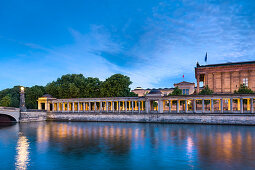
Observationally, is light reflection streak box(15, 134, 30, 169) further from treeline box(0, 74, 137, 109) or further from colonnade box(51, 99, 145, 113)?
treeline box(0, 74, 137, 109)

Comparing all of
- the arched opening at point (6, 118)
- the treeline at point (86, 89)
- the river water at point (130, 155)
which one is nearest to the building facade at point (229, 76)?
the treeline at point (86, 89)

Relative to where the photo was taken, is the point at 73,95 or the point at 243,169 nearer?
the point at 243,169

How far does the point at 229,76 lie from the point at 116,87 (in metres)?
40.6

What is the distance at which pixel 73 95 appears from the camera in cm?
8744

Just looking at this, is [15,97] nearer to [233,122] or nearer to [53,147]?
[53,147]

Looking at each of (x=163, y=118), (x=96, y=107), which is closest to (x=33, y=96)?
(x=96, y=107)

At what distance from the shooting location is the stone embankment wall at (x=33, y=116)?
223ft

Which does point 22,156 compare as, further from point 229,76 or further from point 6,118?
point 229,76

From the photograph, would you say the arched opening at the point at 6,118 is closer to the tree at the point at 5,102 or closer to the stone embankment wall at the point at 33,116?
the stone embankment wall at the point at 33,116

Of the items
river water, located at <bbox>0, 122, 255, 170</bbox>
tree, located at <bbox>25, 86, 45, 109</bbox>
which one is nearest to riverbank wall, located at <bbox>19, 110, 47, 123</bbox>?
tree, located at <bbox>25, 86, 45, 109</bbox>

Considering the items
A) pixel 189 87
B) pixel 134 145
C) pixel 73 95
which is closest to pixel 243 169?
pixel 134 145

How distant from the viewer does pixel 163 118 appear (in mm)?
60438

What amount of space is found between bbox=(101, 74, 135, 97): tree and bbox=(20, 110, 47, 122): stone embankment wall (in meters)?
22.7

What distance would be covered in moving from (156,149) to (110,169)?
9419mm
